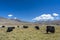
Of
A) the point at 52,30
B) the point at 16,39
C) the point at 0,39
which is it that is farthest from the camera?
the point at 52,30

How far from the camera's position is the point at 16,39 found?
24016 mm

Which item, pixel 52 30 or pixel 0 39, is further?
pixel 52 30

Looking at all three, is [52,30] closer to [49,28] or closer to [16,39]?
[49,28]

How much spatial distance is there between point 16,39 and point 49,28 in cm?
1865

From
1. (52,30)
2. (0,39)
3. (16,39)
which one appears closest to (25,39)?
(16,39)

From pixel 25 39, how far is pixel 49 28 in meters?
17.7

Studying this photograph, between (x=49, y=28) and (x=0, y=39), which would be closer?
(x=0, y=39)

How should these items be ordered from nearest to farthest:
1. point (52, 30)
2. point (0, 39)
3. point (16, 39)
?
point (0, 39) < point (16, 39) < point (52, 30)

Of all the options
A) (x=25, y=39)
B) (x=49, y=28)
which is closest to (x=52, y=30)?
(x=49, y=28)

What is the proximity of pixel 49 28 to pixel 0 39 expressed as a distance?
835 inches

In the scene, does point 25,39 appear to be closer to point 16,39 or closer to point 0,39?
point 16,39

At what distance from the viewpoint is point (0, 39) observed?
22.2m

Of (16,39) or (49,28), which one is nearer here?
(16,39)

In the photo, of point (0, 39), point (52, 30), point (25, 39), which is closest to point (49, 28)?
point (52, 30)
